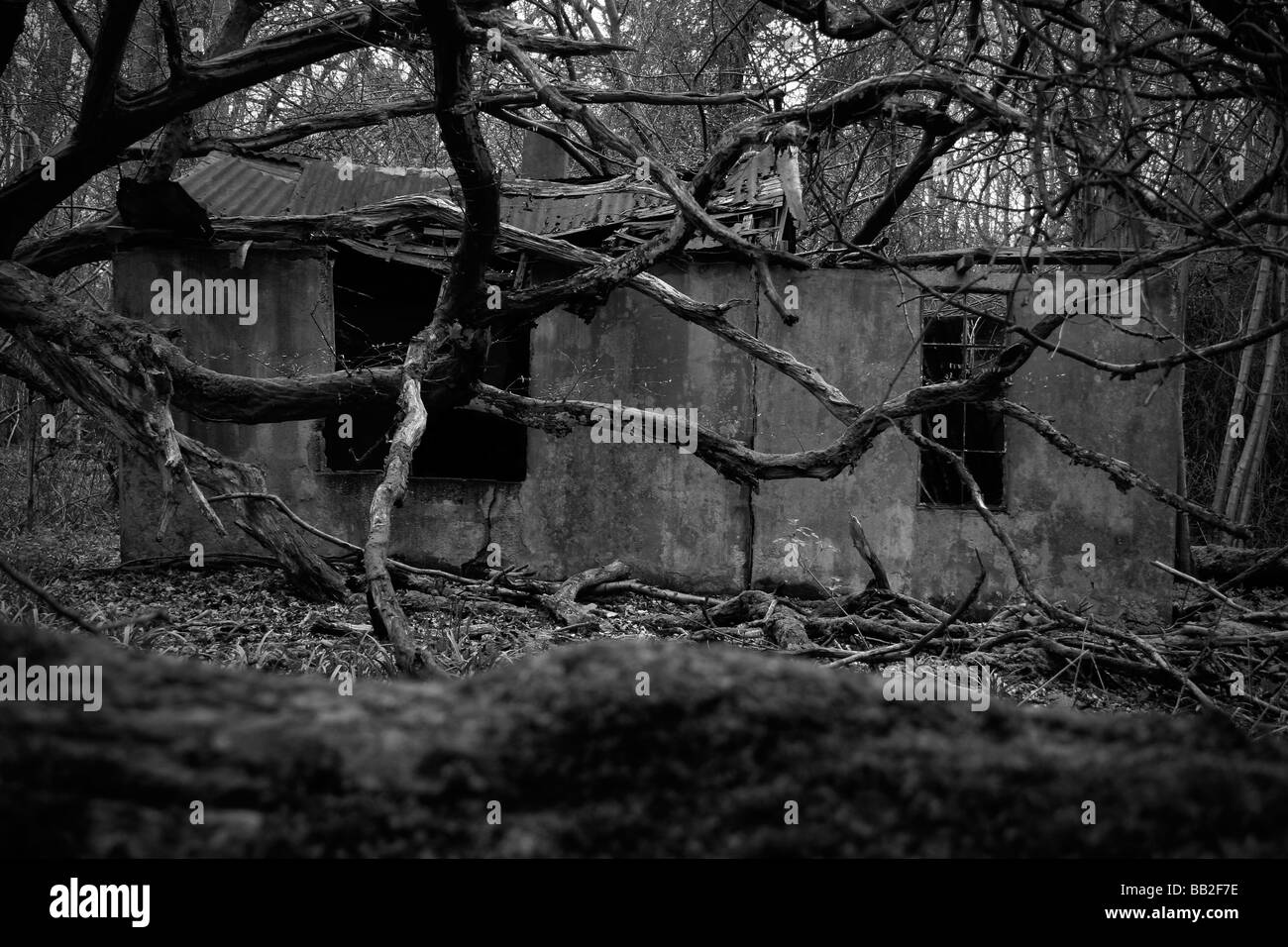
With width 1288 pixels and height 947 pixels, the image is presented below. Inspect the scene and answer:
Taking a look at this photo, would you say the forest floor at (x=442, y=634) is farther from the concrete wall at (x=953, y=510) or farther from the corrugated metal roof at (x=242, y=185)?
the corrugated metal roof at (x=242, y=185)

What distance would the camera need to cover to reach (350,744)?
1.04 m

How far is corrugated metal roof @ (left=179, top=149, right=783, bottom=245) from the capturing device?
8445 millimetres

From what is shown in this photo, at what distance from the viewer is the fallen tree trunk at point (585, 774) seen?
1.01 metres

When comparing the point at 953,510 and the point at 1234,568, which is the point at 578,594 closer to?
the point at 953,510

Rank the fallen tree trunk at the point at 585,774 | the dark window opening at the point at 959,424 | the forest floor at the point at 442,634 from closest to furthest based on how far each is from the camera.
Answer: the fallen tree trunk at the point at 585,774 → the forest floor at the point at 442,634 → the dark window opening at the point at 959,424

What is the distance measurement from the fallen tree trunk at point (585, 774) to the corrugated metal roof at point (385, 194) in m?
7.28

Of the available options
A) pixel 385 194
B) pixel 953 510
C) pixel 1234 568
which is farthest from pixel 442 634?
pixel 1234 568

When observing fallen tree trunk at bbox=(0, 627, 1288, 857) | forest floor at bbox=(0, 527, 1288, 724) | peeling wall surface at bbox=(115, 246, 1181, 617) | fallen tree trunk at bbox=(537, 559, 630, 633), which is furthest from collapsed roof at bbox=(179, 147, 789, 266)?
fallen tree trunk at bbox=(0, 627, 1288, 857)

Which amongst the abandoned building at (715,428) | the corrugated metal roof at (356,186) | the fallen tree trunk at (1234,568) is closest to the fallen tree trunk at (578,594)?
the abandoned building at (715,428)

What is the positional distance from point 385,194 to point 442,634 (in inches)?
194

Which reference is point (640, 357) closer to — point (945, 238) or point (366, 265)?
point (366, 265)

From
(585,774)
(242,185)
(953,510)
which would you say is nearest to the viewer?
(585,774)

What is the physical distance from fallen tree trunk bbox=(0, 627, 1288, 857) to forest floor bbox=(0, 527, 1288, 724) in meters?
4.19

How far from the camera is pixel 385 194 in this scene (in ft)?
30.3
